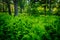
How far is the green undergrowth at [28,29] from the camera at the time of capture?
566 cm

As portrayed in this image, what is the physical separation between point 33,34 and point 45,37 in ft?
1.98

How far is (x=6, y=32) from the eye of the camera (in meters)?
5.93

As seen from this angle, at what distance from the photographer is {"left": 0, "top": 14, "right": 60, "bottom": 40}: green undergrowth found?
5.66 metres

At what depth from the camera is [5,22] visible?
19.9ft

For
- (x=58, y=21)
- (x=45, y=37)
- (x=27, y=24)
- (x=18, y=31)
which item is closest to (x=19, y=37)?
(x=18, y=31)

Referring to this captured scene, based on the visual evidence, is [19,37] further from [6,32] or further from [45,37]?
[45,37]

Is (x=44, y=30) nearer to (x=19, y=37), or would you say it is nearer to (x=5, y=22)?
(x=19, y=37)

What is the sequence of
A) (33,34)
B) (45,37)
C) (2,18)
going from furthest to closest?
1. (2,18)
2. (45,37)
3. (33,34)

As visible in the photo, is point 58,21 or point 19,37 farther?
point 58,21

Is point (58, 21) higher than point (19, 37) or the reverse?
higher

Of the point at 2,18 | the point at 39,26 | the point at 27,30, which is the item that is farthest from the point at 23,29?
the point at 2,18

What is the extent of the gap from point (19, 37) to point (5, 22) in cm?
85

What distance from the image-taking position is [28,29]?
18.8 feet

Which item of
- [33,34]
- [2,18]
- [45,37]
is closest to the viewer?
[33,34]
